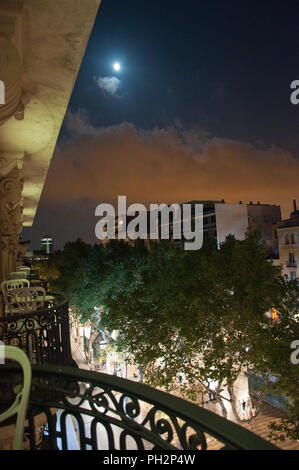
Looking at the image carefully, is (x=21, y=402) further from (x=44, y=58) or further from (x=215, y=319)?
(x=215, y=319)

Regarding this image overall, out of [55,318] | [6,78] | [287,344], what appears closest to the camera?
[6,78]

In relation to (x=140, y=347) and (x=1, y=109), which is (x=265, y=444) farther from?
(x=140, y=347)

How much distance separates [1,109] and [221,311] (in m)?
11.7

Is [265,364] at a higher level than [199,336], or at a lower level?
lower

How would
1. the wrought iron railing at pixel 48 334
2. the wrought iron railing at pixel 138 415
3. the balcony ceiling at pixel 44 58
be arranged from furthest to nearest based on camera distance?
the wrought iron railing at pixel 48 334 < the balcony ceiling at pixel 44 58 < the wrought iron railing at pixel 138 415

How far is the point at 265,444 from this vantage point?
1.65 metres

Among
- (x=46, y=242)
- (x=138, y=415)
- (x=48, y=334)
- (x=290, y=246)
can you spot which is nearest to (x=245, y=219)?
(x=290, y=246)

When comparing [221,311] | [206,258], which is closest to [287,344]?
[221,311]

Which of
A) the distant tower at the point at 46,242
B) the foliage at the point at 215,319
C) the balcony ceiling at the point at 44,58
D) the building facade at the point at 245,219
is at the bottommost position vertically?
the foliage at the point at 215,319

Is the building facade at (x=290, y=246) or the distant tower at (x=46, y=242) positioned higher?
the distant tower at (x=46, y=242)

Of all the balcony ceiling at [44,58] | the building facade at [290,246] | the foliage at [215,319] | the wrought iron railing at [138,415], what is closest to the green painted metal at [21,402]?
the wrought iron railing at [138,415]

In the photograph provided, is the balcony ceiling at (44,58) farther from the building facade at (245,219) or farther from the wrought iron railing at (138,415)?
the building facade at (245,219)

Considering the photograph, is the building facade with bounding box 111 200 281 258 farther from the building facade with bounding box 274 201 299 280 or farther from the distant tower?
the distant tower
